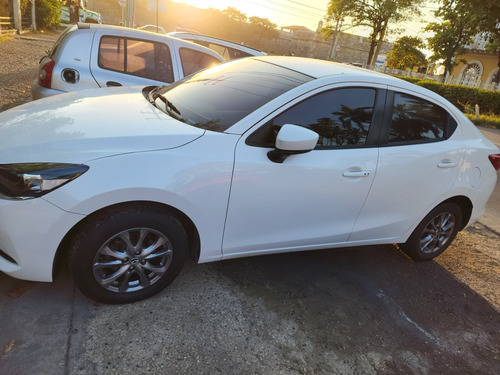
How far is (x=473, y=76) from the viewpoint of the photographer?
131ft

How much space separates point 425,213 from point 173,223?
2.28 metres

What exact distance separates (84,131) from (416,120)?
2.53 meters

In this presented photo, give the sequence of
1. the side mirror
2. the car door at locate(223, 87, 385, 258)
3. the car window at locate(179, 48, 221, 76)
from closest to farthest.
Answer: the side mirror
the car door at locate(223, 87, 385, 258)
the car window at locate(179, 48, 221, 76)

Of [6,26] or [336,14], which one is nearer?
[6,26]

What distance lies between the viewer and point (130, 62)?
16.2 ft

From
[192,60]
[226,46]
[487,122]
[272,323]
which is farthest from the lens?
[487,122]

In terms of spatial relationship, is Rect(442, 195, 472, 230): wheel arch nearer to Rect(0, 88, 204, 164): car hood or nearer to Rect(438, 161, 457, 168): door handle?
Rect(438, 161, 457, 168): door handle

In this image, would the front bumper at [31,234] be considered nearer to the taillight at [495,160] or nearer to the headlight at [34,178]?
the headlight at [34,178]

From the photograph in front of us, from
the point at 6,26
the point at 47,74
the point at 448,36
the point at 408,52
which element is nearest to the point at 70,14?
the point at 6,26

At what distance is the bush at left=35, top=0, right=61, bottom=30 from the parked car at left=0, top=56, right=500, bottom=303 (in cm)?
2313

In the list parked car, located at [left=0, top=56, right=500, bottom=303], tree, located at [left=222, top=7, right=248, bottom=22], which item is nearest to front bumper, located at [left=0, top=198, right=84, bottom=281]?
parked car, located at [left=0, top=56, right=500, bottom=303]

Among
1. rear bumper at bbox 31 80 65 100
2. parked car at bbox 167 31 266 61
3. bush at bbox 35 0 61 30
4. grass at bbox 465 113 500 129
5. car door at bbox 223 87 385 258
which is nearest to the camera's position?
car door at bbox 223 87 385 258

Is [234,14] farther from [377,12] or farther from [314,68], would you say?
[314,68]

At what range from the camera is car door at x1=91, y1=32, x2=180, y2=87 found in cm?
468
